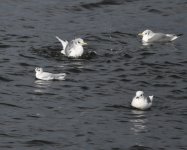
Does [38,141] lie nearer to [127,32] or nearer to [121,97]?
[121,97]

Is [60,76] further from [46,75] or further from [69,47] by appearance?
[69,47]

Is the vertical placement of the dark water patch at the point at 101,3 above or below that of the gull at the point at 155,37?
above

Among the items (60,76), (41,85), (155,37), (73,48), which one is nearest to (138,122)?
(41,85)

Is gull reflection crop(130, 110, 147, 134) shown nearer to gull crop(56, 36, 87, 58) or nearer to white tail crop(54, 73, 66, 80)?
white tail crop(54, 73, 66, 80)

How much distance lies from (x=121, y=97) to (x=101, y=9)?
1140cm

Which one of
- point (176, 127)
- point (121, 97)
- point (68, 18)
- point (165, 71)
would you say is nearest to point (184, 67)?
point (165, 71)

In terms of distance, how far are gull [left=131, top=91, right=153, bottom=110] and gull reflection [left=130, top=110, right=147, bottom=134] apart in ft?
0.47

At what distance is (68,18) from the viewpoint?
93.3 feet

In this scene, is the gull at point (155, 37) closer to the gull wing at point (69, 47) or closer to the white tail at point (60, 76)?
the gull wing at point (69, 47)

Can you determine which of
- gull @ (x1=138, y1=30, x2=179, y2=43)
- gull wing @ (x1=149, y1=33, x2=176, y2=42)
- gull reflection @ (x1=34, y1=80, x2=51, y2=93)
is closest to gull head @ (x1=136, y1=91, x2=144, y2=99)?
gull reflection @ (x1=34, y1=80, x2=51, y2=93)

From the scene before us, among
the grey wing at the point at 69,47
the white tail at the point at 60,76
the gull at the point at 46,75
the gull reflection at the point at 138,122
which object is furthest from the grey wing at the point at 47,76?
the gull reflection at the point at 138,122

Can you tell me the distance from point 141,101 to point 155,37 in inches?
316

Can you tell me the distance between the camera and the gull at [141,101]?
18016mm

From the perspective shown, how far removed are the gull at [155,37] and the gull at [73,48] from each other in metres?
2.37
